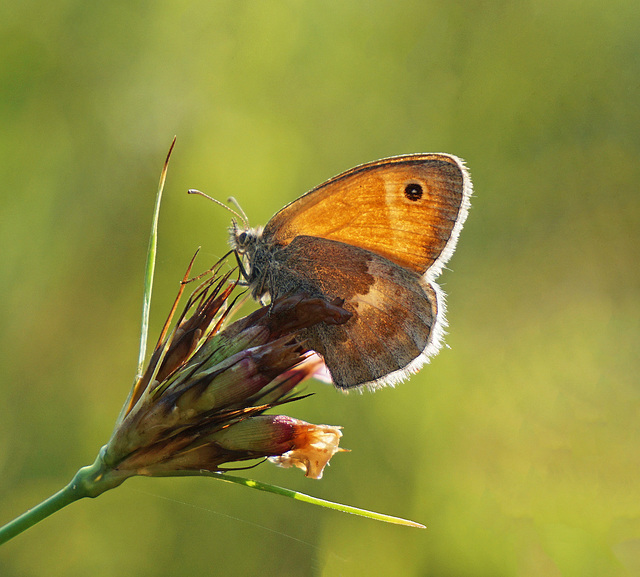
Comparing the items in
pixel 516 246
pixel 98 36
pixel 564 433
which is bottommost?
pixel 564 433

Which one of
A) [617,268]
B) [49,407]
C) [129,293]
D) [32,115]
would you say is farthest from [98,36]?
[617,268]

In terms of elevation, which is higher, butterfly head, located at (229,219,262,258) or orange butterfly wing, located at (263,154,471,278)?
orange butterfly wing, located at (263,154,471,278)

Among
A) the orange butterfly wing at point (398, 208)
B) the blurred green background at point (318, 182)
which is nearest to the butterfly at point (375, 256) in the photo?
the orange butterfly wing at point (398, 208)

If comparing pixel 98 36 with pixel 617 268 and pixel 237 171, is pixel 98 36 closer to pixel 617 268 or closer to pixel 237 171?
pixel 237 171

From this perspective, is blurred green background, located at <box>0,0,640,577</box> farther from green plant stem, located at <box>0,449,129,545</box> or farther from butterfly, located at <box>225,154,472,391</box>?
green plant stem, located at <box>0,449,129,545</box>

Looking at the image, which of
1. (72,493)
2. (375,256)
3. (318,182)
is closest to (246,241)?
(375,256)

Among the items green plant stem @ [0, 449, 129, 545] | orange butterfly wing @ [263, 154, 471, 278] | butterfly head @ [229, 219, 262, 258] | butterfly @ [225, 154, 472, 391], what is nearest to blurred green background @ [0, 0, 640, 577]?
butterfly head @ [229, 219, 262, 258]
